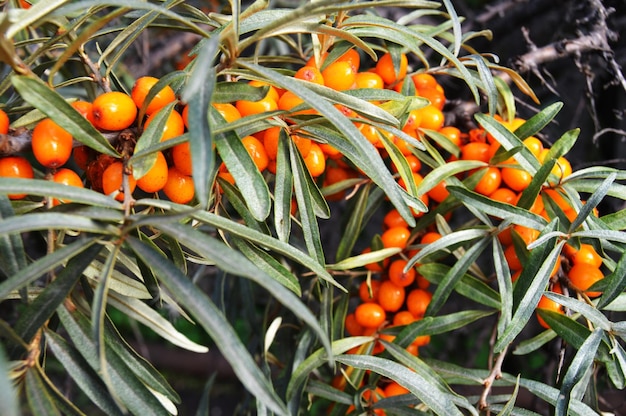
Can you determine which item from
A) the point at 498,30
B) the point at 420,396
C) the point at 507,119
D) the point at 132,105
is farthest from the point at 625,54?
the point at 132,105

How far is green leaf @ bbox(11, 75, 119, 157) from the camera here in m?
0.53

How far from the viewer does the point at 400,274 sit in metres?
0.83

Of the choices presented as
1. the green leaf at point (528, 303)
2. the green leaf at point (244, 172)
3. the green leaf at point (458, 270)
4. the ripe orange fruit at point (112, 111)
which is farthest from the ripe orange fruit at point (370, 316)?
the ripe orange fruit at point (112, 111)

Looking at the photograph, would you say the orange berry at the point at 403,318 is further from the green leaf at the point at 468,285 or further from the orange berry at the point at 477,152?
the orange berry at the point at 477,152

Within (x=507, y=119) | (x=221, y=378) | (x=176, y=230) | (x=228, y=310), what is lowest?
(x=221, y=378)

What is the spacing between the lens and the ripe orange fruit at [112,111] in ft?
1.94

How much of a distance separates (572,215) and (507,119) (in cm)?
18

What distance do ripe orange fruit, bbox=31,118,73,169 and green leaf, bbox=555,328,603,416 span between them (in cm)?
62

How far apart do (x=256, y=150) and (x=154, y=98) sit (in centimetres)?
13

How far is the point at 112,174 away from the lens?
591mm

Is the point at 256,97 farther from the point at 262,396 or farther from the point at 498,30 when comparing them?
the point at 498,30

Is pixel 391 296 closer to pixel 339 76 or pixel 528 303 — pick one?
pixel 528 303

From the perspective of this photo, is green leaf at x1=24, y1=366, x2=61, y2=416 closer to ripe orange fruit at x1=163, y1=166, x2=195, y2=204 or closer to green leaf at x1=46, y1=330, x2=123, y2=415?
green leaf at x1=46, y1=330, x2=123, y2=415

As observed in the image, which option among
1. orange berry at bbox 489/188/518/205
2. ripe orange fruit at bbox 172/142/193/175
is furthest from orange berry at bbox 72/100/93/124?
orange berry at bbox 489/188/518/205
